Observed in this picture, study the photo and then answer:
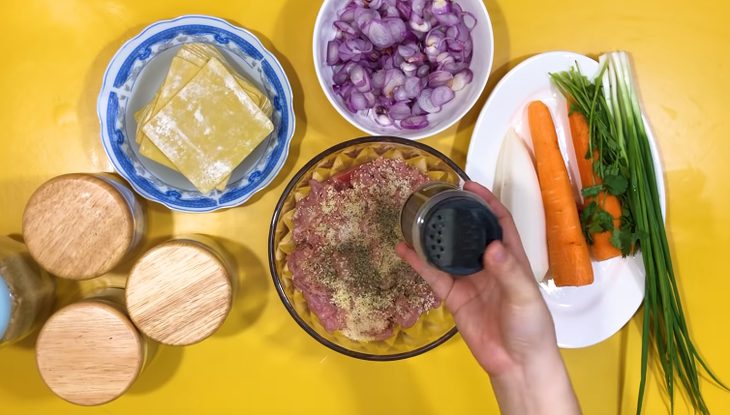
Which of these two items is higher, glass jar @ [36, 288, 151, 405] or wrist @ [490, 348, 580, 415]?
glass jar @ [36, 288, 151, 405]

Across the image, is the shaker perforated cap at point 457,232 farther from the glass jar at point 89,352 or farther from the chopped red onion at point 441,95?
the glass jar at point 89,352

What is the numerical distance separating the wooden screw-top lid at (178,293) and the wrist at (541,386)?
1.90ft

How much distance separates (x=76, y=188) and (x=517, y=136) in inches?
36.2

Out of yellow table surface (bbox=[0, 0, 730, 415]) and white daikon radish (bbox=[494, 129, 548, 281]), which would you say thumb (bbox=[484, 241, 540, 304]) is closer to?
white daikon radish (bbox=[494, 129, 548, 281])

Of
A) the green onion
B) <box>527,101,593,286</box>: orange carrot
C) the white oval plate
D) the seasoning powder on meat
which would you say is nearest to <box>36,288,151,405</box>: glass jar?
the seasoning powder on meat

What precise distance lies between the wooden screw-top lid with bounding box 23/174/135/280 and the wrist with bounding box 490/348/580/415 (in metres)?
0.79

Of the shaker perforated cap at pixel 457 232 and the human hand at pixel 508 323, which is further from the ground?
the shaker perforated cap at pixel 457 232

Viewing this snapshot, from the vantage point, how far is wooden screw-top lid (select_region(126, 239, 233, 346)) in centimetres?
111

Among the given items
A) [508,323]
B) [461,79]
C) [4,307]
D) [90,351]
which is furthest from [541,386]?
[4,307]

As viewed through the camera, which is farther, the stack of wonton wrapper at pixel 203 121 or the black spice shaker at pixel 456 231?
the stack of wonton wrapper at pixel 203 121

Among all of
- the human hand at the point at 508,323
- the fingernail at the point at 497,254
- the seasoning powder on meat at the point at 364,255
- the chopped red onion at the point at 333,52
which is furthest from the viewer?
the chopped red onion at the point at 333,52

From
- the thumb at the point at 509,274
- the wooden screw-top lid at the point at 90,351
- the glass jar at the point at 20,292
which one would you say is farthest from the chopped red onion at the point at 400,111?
the glass jar at the point at 20,292

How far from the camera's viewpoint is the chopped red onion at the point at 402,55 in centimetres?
114

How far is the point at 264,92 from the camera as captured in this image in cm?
115
